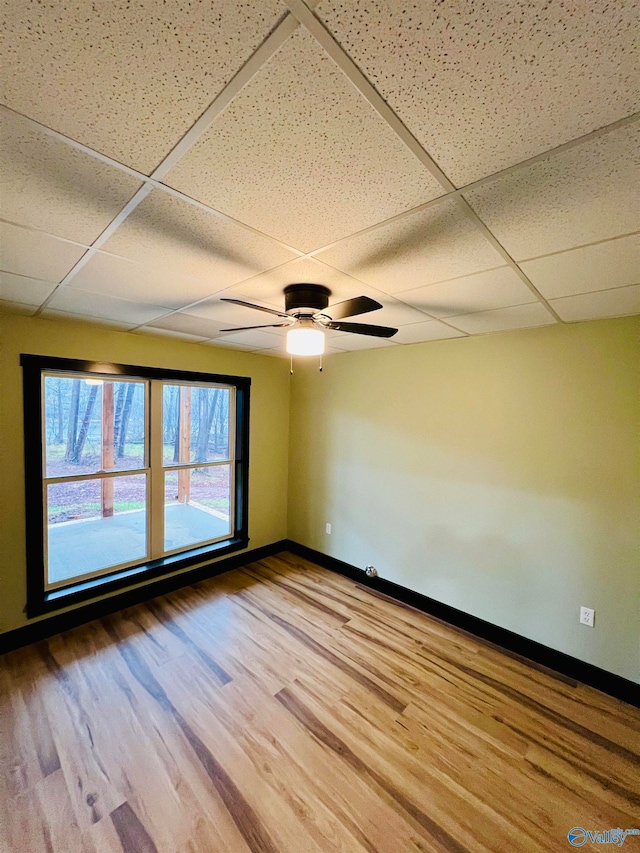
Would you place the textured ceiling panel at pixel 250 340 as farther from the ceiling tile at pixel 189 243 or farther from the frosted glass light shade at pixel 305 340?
the ceiling tile at pixel 189 243

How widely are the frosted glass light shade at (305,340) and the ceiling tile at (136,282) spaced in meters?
0.54

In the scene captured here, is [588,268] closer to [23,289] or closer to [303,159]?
[303,159]

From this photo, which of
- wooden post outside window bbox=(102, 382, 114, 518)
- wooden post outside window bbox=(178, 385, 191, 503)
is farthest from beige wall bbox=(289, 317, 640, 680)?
wooden post outside window bbox=(102, 382, 114, 518)

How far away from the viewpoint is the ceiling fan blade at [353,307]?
149 centimetres

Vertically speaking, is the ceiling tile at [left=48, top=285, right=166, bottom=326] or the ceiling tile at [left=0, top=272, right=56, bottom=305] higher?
the ceiling tile at [left=48, top=285, right=166, bottom=326]

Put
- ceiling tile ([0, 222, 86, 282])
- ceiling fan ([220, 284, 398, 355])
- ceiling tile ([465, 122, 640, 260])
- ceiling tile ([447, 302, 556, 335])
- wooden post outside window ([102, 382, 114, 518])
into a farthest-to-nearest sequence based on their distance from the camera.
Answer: wooden post outside window ([102, 382, 114, 518]), ceiling tile ([447, 302, 556, 335]), ceiling fan ([220, 284, 398, 355]), ceiling tile ([0, 222, 86, 282]), ceiling tile ([465, 122, 640, 260])

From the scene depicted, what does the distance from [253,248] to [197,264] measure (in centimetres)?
34

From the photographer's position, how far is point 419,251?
1380 millimetres

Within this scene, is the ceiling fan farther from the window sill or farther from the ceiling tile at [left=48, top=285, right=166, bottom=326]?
the window sill

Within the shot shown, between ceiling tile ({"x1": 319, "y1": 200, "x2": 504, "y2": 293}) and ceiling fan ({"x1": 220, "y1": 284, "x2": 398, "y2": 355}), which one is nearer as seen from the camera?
ceiling tile ({"x1": 319, "y1": 200, "x2": 504, "y2": 293})

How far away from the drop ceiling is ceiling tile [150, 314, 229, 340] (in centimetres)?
85

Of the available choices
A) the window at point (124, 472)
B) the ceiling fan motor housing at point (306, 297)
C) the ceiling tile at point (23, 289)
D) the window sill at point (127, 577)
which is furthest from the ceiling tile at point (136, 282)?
the window sill at point (127, 577)

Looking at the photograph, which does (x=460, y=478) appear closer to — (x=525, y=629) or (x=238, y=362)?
(x=525, y=629)

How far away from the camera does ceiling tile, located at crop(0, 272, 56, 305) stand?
1753 millimetres
